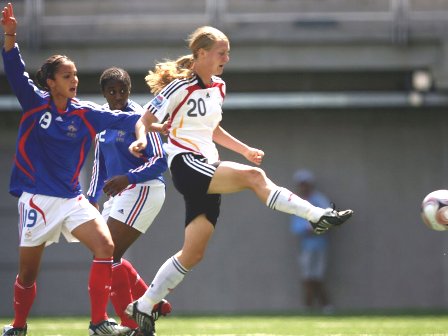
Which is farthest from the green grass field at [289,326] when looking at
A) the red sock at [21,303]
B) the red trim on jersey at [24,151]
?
the red trim on jersey at [24,151]

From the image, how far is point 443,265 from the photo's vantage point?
1633cm

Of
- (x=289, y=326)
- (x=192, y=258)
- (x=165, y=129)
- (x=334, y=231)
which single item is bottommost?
(x=289, y=326)

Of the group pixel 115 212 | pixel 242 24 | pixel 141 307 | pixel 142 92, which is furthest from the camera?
pixel 142 92

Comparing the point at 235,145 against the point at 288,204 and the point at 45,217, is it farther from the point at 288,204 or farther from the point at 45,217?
the point at 45,217

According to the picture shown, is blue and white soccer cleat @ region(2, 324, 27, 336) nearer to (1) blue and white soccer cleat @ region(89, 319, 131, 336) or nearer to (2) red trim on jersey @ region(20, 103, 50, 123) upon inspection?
(1) blue and white soccer cleat @ region(89, 319, 131, 336)

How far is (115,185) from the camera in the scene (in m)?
7.70

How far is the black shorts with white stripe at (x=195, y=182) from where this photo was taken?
292 inches

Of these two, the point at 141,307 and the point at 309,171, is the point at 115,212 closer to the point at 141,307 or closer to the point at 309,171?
the point at 141,307

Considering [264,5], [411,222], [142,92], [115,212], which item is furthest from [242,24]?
[115,212]

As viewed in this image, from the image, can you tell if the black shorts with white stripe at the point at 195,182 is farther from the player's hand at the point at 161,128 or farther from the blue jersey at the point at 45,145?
the blue jersey at the point at 45,145

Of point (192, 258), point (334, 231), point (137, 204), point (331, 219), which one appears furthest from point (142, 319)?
point (334, 231)

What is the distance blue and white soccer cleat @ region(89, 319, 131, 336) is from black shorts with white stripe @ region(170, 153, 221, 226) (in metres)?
0.86

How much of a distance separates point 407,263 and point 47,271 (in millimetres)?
5232

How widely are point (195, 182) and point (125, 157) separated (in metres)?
0.95
